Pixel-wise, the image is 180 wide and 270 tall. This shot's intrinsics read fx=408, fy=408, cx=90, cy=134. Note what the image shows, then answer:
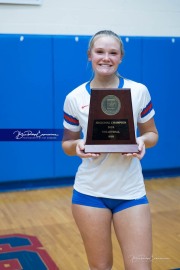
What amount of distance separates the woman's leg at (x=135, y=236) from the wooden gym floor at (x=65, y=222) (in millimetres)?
1210

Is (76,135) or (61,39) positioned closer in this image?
(76,135)

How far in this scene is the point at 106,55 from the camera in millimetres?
1725

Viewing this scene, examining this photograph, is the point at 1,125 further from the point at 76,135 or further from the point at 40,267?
the point at 76,135

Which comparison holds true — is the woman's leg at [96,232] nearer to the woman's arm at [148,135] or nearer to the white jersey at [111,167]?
the white jersey at [111,167]

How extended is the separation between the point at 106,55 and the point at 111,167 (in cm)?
47

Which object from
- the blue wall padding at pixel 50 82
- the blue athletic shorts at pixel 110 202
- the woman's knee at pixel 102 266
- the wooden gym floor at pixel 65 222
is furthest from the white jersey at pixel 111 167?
the blue wall padding at pixel 50 82

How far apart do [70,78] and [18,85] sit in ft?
1.99

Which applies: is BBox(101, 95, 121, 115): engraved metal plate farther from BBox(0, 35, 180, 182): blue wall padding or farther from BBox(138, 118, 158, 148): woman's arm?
BBox(0, 35, 180, 182): blue wall padding

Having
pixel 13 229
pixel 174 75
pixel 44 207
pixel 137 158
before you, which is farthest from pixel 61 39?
pixel 137 158

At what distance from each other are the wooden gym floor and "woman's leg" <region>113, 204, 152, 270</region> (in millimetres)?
1210

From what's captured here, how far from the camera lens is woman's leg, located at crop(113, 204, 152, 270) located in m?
1.64

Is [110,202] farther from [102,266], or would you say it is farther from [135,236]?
[102,266]

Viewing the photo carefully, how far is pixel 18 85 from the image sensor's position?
450 cm

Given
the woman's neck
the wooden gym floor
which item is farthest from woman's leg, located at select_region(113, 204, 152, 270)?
the wooden gym floor
